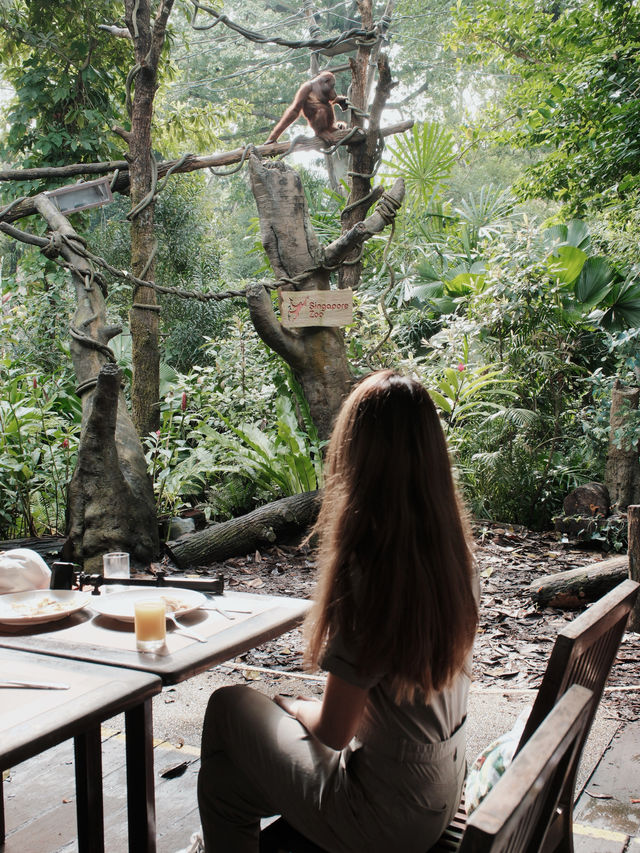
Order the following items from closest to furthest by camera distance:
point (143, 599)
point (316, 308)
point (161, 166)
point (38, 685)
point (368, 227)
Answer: point (38, 685) → point (143, 599) → point (316, 308) → point (368, 227) → point (161, 166)

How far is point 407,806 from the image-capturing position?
4.73 ft

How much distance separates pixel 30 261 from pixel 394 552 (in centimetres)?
930

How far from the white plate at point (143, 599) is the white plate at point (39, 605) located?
0.05m

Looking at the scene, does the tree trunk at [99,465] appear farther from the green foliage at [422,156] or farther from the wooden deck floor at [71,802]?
the green foliage at [422,156]

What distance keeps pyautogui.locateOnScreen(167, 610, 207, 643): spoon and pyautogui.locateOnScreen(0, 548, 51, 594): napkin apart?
1.59 ft

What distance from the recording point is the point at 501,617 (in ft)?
13.9

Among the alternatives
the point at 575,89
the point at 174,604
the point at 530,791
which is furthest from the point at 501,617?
the point at 575,89

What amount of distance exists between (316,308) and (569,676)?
4.42 m

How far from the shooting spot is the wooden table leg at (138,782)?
1.75m

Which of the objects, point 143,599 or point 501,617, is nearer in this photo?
point 143,599

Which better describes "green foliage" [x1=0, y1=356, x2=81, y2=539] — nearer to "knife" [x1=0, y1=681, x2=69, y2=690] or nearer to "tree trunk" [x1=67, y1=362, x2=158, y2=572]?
"tree trunk" [x1=67, y1=362, x2=158, y2=572]

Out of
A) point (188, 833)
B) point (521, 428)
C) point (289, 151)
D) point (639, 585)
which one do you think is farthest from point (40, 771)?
point (289, 151)

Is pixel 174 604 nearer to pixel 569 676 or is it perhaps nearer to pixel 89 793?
pixel 89 793

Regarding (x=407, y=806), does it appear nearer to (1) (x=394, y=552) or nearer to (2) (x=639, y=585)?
(1) (x=394, y=552)
